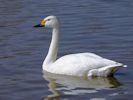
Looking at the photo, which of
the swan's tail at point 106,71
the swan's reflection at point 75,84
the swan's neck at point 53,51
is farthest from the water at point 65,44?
the swan's neck at point 53,51

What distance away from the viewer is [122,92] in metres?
11.6

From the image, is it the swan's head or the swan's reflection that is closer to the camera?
the swan's reflection

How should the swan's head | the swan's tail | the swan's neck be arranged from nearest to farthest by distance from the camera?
the swan's tail → the swan's neck → the swan's head

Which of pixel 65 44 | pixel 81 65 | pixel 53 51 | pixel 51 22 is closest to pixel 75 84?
pixel 81 65

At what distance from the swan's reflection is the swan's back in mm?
→ 116

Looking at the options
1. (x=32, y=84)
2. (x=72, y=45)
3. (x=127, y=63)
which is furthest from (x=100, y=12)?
(x=32, y=84)

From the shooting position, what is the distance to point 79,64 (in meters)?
12.7

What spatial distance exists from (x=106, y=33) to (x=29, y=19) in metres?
2.83

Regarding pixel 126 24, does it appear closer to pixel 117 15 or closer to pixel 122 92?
pixel 117 15

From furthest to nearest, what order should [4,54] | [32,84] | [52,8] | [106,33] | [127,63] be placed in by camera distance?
[52,8] < [106,33] < [4,54] < [127,63] < [32,84]

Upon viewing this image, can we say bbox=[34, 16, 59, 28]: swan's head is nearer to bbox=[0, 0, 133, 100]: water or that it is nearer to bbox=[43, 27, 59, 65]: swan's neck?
bbox=[43, 27, 59, 65]: swan's neck

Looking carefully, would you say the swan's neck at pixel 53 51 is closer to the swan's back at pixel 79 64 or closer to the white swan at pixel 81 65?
the white swan at pixel 81 65

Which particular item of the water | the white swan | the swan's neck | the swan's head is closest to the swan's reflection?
the water

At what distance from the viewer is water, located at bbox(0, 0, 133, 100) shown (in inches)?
464
